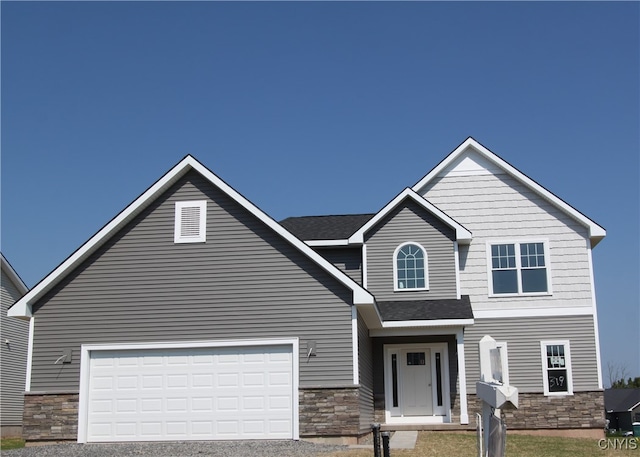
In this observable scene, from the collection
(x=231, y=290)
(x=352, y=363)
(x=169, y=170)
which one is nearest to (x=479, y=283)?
(x=352, y=363)

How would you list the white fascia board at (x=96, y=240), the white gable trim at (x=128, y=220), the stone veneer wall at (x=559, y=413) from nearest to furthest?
the white gable trim at (x=128, y=220) → the white fascia board at (x=96, y=240) → the stone veneer wall at (x=559, y=413)

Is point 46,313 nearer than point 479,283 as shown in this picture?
Yes

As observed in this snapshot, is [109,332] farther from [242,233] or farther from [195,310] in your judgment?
[242,233]

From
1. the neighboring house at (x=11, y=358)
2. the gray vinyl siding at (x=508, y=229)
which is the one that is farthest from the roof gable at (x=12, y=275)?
the gray vinyl siding at (x=508, y=229)

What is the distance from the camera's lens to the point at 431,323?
19.6 metres

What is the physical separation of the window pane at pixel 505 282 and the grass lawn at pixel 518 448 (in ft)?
14.3

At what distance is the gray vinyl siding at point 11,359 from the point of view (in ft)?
86.8

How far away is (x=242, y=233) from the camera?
17531 millimetres

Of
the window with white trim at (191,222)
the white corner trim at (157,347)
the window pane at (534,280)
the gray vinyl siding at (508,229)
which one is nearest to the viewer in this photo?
the white corner trim at (157,347)

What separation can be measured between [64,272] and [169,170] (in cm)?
347

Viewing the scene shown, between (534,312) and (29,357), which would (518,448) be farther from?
(29,357)

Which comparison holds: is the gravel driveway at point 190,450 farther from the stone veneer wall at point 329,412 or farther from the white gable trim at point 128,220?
the white gable trim at point 128,220

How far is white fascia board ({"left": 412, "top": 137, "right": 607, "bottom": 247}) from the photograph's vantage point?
2161 cm
